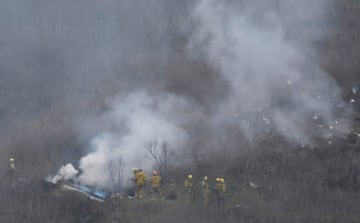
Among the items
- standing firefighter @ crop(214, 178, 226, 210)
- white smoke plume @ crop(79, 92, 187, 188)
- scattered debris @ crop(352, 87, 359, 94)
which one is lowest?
standing firefighter @ crop(214, 178, 226, 210)

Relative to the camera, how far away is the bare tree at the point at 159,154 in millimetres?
23359

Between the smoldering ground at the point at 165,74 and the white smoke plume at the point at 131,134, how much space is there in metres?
0.05

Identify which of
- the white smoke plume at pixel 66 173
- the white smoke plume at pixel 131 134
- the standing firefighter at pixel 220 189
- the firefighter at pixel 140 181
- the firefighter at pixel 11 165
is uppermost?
the white smoke plume at pixel 131 134

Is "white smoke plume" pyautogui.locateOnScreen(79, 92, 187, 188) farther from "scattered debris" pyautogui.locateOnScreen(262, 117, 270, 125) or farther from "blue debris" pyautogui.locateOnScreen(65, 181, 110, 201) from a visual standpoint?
"scattered debris" pyautogui.locateOnScreen(262, 117, 270, 125)

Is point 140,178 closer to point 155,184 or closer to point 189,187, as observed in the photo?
point 155,184

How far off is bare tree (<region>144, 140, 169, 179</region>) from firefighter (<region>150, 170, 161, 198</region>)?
115cm

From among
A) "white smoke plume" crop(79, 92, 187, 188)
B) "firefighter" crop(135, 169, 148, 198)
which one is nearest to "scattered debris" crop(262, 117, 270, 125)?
"white smoke plume" crop(79, 92, 187, 188)

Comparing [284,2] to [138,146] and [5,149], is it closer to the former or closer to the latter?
[138,146]

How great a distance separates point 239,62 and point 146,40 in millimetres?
8173

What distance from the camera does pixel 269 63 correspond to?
95.2 feet

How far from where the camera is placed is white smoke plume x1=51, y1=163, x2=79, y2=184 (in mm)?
22241

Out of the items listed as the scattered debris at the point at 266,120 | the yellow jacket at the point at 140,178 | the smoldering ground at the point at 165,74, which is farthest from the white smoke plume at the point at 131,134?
the scattered debris at the point at 266,120

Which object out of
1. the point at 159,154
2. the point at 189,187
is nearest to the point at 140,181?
the point at 189,187

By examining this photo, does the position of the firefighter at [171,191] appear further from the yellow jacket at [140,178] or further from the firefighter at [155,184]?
the yellow jacket at [140,178]
